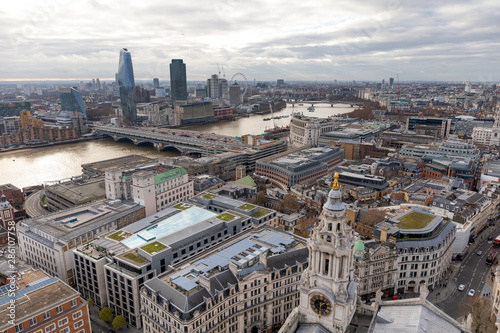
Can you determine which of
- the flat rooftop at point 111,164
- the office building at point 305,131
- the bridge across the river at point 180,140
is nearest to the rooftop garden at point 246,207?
the flat rooftop at point 111,164

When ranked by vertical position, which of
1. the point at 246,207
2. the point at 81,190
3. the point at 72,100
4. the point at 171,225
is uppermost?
the point at 72,100

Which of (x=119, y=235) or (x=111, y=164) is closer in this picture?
(x=119, y=235)

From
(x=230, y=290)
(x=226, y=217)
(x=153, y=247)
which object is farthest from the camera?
(x=226, y=217)

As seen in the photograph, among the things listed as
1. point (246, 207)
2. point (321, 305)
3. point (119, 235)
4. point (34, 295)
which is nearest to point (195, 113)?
point (246, 207)

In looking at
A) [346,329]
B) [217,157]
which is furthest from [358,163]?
[346,329]

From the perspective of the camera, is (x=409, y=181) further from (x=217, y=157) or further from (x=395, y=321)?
(x=395, y=321)

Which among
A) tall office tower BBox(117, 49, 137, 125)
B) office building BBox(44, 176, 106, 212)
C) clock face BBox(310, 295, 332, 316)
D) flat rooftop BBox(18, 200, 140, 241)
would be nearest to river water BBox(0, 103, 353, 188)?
office building BBox(44, 176, 106, 212)

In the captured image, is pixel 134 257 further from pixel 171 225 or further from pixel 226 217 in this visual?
pixel 226 217
